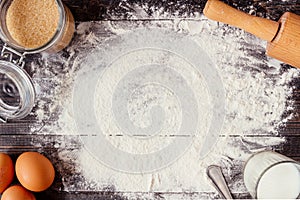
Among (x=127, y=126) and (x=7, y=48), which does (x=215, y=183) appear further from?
(x=7, y=48)

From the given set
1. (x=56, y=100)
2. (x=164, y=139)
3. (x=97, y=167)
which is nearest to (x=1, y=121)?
(x=56, y=100)

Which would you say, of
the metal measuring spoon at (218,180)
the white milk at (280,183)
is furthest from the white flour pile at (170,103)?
the white milk at (280,183)

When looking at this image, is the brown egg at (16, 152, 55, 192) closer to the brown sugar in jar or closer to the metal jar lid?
the metal jar lid

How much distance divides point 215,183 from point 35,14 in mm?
547

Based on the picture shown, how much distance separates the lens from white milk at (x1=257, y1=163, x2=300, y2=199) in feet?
3.41

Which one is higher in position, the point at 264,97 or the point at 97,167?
the point at 264,97

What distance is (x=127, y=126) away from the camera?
1177 mm

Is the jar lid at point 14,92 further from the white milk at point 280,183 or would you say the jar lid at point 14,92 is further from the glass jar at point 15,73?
the white milk at point 280,183

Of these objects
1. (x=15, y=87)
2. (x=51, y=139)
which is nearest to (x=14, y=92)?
(x=15, y=87)

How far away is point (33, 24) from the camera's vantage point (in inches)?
44.2

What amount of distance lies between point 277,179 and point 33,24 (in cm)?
62

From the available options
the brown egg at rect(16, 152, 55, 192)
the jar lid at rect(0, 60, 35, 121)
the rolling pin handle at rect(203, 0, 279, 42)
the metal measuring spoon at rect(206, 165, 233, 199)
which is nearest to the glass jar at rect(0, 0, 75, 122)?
the jar lid at rect(0, 60, 35, 121)

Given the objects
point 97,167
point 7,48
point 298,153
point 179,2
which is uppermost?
point 179,2

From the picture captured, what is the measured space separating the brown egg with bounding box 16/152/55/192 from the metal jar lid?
11cm
